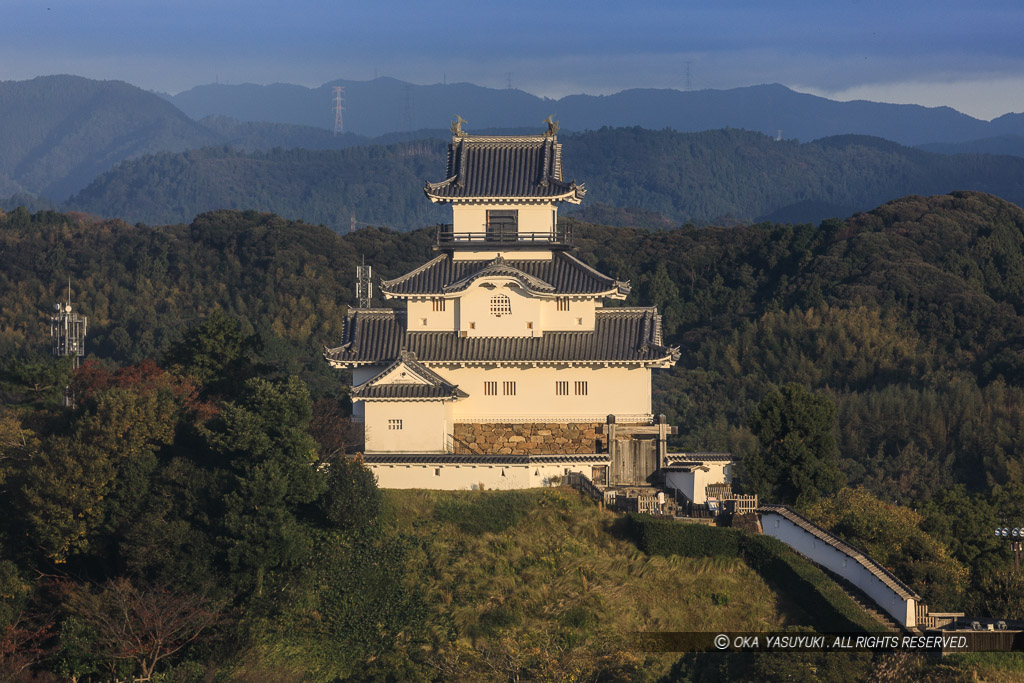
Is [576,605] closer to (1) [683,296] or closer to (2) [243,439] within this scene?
(2) [243,439]

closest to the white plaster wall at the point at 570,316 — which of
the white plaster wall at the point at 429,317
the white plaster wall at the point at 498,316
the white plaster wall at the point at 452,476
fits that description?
the white plaster wall at the point at 498,316

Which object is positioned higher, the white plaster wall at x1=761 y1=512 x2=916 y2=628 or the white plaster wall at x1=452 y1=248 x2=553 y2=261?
the white plaster wall at x1=452 y1=248 x2=553 y2=261

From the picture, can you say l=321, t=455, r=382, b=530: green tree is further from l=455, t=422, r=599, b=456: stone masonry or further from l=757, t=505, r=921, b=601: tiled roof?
l=757, t=505, r=921, b=601: tiled roof

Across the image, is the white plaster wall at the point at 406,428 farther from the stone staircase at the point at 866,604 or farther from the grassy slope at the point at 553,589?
the stone staircase at the point at 866,604

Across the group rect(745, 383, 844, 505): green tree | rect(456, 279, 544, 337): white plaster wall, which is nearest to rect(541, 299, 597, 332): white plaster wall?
rect(456, 279, 544, 337): white plaster wall

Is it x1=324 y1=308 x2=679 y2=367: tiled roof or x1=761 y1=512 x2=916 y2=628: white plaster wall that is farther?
x1=324 y1=308 x2=679 y2=367: tiled roof

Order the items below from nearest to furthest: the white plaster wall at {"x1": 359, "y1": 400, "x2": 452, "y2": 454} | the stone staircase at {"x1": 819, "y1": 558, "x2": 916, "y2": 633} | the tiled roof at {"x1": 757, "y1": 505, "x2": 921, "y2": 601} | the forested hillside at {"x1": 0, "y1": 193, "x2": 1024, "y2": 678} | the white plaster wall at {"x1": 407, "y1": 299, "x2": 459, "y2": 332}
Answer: the stone staircase at {"x1": 819, "y1": 558, "x2": 916, "y2": 633}, the tiled roof at {"x1": 757, "y1": 505, "x2": 921, "y2": 601}, the forested hillside at {"x1": 0, "y1": 193, "x2": 1024, "y2": 678}, the white plaster wall at {"x1": 359, "y1": 400, "x2": 452, "y2": 454}, the white plaster wall at {"x1": 407, "y1": 299, "x2": 459, "y2": 332}

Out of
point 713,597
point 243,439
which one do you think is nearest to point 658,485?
point 713,597

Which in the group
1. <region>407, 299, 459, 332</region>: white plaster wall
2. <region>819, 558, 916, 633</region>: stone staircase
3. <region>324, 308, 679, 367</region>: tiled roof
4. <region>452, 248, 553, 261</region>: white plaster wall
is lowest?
<region>819, 558, 916, 633</region>: stone staircase
